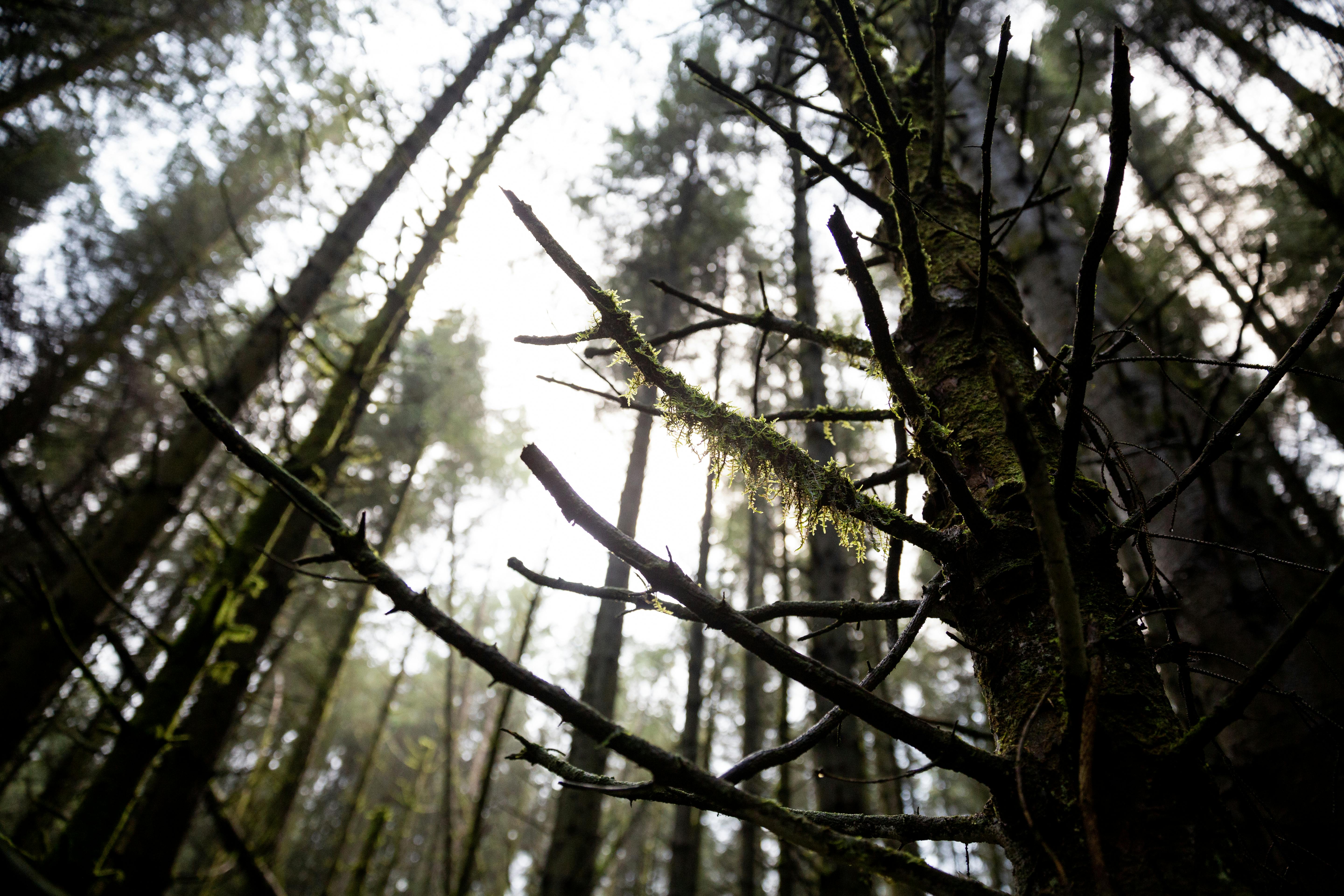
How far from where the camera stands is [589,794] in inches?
169

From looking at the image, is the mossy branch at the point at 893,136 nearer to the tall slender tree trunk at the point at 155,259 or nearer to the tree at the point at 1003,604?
the tree at the point at 1003,604

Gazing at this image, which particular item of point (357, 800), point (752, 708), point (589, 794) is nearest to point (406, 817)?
point (357, 800)

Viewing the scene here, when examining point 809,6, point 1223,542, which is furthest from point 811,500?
point 809,6

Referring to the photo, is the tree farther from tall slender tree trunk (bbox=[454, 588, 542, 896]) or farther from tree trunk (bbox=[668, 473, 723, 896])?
tree trunk (bbox=[668, 473, 723, 896])

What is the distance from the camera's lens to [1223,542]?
2.57m

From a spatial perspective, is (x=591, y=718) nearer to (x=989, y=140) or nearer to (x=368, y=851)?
(x=989, y=140)

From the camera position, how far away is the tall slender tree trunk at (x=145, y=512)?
339 centimetres

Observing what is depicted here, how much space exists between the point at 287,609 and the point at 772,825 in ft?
51.1

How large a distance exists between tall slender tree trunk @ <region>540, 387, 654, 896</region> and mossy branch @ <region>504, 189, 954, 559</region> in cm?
340

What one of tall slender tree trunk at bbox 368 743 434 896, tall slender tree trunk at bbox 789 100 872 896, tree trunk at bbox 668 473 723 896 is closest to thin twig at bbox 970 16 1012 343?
tall slender tree trunk at bbox 789 100 872 896

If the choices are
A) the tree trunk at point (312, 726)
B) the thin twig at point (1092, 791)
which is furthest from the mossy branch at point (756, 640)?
the tree trunk at point (312, 726)

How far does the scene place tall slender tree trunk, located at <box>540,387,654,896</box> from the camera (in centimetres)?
501

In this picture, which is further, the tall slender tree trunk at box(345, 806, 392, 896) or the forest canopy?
the tall slender tree trunk at box(345, 806, 392, 896)

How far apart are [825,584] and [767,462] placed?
180 inches
